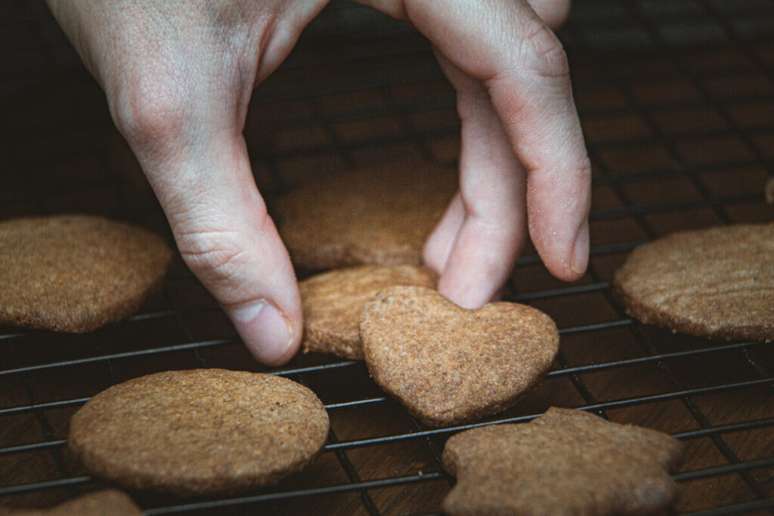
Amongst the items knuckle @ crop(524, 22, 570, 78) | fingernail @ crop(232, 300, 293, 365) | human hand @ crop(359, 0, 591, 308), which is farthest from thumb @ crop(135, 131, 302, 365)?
knuckle @ crop(524, 22, 570, 78)

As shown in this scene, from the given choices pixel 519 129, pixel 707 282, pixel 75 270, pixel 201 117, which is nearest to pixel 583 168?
pixel 519 129

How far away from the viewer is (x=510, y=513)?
3.05 feet

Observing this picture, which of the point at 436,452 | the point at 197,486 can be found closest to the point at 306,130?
the point at 436,452

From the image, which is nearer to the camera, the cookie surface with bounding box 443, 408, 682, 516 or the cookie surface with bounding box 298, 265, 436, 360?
the cookie surface with bounding box 443, 408, 682, 516

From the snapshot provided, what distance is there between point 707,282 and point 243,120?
610 millimetres

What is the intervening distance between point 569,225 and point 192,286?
570mm

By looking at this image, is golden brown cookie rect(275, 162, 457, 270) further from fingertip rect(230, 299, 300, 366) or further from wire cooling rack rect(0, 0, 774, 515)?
fingertip rect(230, 299, 300, 366)

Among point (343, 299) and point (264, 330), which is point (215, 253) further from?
point (343, 299)

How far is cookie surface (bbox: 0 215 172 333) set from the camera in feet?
4.08

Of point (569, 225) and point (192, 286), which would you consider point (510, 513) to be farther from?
point (192, 286)

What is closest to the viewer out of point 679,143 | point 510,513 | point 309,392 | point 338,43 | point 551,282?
point 510,513

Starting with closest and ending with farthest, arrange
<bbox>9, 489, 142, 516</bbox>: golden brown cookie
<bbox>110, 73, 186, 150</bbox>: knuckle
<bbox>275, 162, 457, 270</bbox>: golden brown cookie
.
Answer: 1. <bbox>9, 489, 142, 516</bbox>: golden brown cookie
2. <bbox>110, 73, 186, 150</bbox>: knuckle
3. <bbox>275, 162, 457, 270</bbox>: golden brown cookie

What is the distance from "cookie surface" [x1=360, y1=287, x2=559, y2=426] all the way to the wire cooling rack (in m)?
0.03

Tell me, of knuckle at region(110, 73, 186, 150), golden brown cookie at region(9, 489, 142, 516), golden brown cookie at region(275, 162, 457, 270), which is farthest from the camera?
golden brown cookie at region(275, 162, 457, 270)
